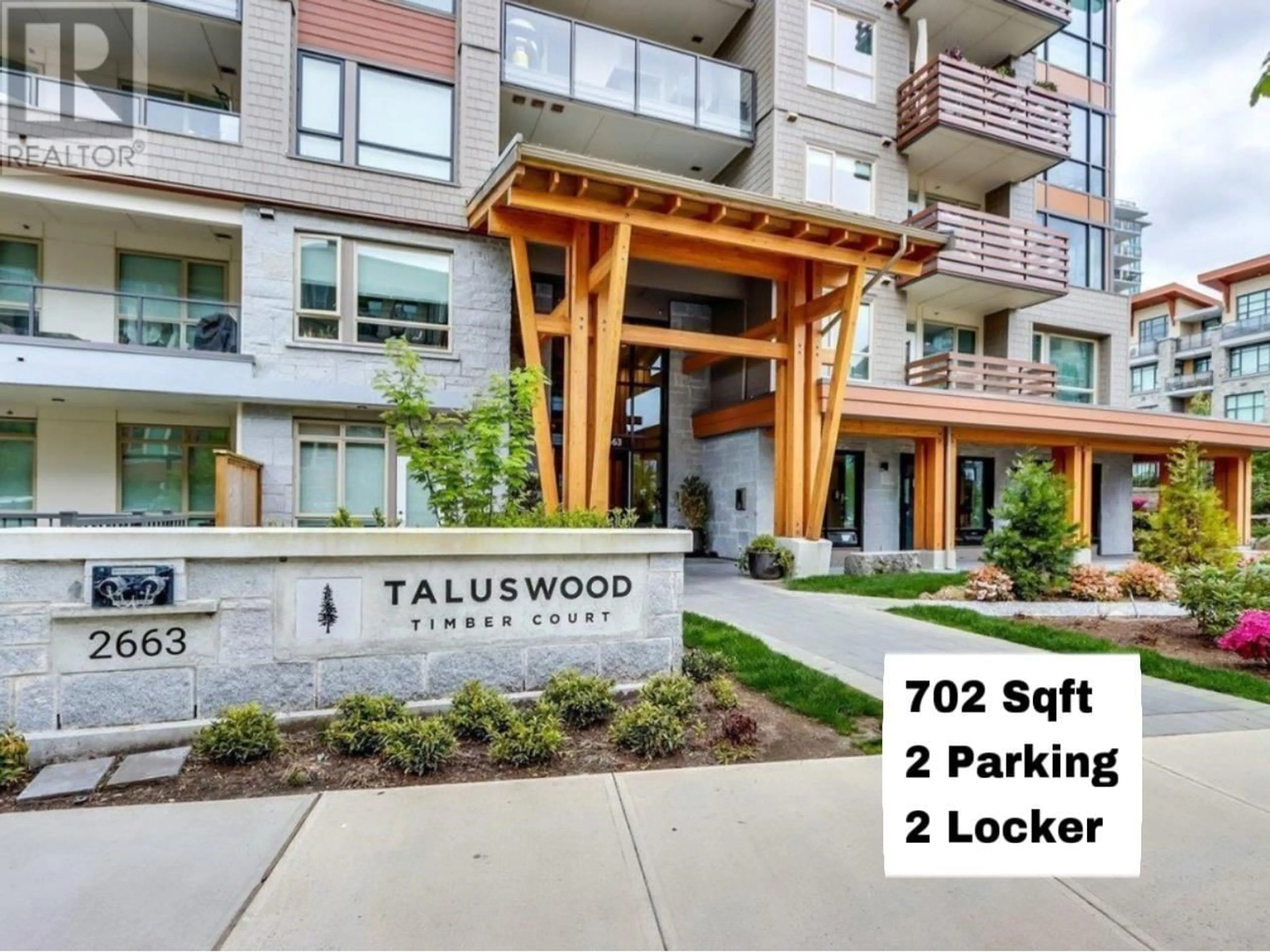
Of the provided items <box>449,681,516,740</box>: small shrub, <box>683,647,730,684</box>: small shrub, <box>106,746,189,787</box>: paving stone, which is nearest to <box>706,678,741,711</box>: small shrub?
Result: <box>683,647,730,684</box>: small shrub

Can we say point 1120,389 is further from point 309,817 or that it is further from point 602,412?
point 309,817

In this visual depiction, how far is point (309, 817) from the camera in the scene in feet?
10.3

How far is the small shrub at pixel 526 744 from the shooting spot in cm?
377

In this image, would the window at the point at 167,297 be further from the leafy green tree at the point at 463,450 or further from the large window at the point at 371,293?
the leafy green tree at the point at 463,450

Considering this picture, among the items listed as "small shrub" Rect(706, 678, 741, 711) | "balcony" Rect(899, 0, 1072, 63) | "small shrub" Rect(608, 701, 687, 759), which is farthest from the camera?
"balcony" Rect(899, 0, 1072, 63)

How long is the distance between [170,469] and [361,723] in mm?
10140

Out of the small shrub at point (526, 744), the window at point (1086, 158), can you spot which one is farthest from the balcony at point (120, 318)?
the window at point (1086, 158)

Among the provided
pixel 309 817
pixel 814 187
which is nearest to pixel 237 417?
pixel 309 817

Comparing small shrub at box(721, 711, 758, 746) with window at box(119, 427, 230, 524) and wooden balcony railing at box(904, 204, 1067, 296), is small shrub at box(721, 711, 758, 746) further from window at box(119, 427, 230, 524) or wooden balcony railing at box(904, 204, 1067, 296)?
wooden balcony railing at box(904, 204, 1067, 296)

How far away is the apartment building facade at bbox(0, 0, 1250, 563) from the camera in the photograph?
10039mm

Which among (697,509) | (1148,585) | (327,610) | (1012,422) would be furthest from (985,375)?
(327,610)

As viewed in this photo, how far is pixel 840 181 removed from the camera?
14.0 metres

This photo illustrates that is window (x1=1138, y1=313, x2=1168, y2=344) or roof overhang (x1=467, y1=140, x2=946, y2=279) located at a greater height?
window (x1=1138, y1=313, x2=1168, y2=344)

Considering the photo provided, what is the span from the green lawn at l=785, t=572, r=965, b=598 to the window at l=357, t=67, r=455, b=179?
9092mm
